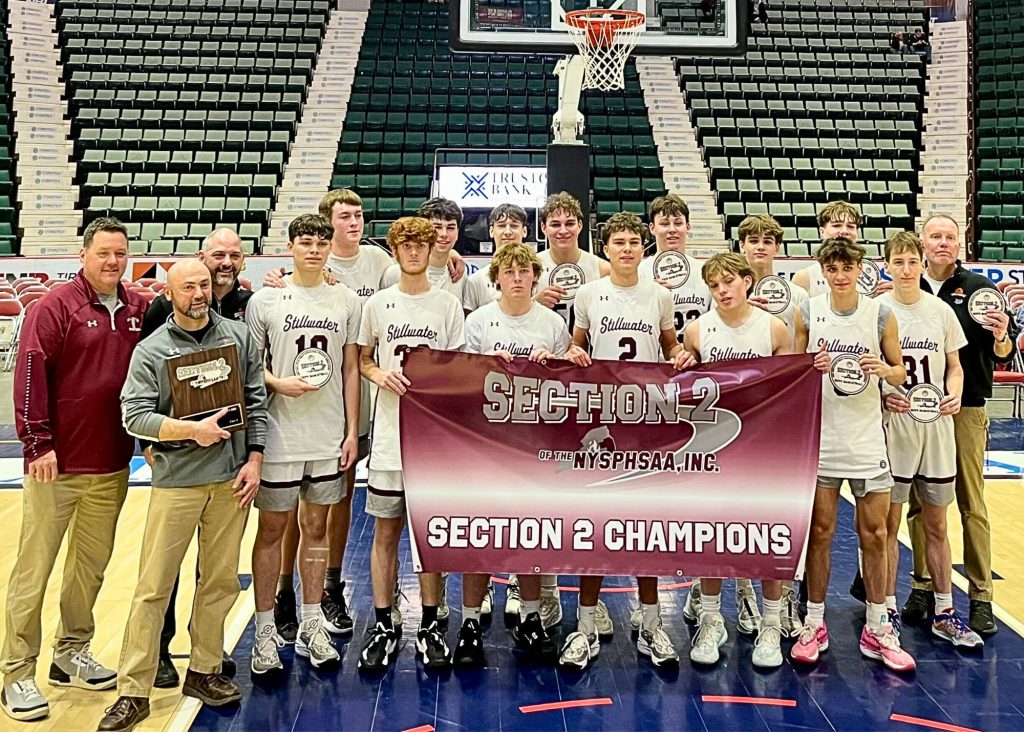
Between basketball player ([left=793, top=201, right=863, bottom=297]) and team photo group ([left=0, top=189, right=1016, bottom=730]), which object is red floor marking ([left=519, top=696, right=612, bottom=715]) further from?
basketball player ([left=793, top=201, right=863, bottom=297])

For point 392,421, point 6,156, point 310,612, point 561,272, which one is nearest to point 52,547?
point 310,612

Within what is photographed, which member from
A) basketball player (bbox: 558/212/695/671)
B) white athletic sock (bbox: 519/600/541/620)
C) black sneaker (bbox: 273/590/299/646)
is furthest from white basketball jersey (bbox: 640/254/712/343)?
black sneaker (bbox: 273/590/299/646)

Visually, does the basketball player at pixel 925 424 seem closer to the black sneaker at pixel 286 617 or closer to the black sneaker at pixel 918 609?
the black sneaker at pixel 918 609

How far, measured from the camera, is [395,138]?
17.7m

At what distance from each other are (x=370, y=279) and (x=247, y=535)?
7.43ft

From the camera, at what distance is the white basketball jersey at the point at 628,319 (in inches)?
167

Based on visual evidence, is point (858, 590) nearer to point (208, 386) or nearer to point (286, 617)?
point (286, 617)

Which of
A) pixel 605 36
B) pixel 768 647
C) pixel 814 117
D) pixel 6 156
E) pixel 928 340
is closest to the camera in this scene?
pixel 768 647

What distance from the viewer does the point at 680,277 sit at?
179 inches

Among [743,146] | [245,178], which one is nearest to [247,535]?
[245,178]

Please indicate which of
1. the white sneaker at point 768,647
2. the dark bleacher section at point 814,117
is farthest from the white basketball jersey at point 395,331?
the dark bleacher section at point 814,117

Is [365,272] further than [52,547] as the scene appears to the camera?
Yes

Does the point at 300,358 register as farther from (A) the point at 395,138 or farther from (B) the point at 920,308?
(A) the point at 395,138

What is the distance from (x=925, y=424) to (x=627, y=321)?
1.54m
